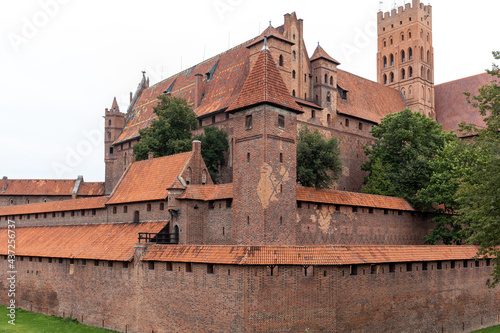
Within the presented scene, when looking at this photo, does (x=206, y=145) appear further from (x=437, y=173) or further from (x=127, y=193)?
(x=437, y=173)

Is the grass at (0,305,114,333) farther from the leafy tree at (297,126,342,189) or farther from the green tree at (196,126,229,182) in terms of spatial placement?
the green tree at (196,126,229,182)

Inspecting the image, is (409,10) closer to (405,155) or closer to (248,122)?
(405,155)

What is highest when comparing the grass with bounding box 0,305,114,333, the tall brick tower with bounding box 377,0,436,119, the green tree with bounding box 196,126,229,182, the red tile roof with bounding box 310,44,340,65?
the tall brick tower with bounding box 377,0,436,119

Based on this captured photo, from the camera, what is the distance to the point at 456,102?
6050cm

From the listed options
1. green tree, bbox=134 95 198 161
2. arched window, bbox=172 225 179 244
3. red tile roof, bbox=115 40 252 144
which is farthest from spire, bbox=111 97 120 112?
arched window, bbox=172 225 179 244

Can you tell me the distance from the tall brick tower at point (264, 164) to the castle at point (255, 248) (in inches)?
2.9

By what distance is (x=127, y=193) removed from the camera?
115 ft

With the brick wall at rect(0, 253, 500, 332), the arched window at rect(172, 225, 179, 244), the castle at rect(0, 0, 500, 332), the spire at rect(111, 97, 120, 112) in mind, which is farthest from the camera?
the spire at rect(111, 97, 120, 112)

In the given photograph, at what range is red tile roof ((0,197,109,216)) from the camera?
3729cm

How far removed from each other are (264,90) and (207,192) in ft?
22.8

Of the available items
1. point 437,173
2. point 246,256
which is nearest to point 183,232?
point 246,256

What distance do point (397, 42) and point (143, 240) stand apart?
46574 mm

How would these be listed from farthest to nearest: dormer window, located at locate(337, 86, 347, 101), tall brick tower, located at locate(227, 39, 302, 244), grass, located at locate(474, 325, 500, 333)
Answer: dormer window, located at locate(337, 86, 347, 101)
grass, located at locate(474, 325, 500, 333)
tall brick tower, located at locate(227, 39, 302, 244)

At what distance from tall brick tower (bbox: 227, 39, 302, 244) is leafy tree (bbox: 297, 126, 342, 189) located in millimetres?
5430
